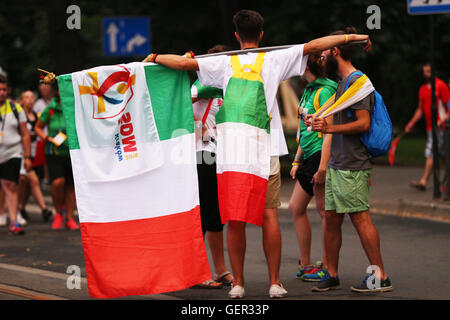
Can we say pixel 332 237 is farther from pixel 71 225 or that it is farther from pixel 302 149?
pixel 71 225

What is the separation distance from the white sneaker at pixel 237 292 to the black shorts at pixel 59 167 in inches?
198

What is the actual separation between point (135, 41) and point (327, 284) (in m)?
7.94

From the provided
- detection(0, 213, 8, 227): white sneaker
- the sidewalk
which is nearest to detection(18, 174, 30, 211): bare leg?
detection(0, 213, 8, 227): white sneaker

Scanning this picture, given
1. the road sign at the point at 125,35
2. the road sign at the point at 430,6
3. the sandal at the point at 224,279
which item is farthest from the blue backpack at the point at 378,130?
the road sign at the point at 125,35

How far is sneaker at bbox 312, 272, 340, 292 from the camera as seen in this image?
684 centimetres

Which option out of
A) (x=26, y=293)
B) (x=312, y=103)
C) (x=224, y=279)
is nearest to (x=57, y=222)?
(x=26, y=293)

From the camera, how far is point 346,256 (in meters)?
8.59

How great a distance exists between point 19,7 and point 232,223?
2764cm

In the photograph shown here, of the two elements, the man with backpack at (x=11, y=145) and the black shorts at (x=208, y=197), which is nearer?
the black shorts at (x=208, y=197)

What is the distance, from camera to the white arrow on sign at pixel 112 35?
13.9 m

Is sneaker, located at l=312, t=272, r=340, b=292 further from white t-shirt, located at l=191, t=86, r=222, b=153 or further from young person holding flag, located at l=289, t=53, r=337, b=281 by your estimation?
white t-shirt, located at l=191, t=86, r=222, b=153

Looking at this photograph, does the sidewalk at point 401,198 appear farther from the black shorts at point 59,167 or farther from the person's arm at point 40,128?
the person's arm at point 40,128

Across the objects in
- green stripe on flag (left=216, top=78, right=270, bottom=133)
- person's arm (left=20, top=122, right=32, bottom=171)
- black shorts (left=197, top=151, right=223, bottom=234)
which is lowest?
black shorts (left=197, top=151, right=223, bottom=234)

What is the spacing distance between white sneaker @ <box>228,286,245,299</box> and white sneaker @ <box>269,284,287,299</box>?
0.21 metres
